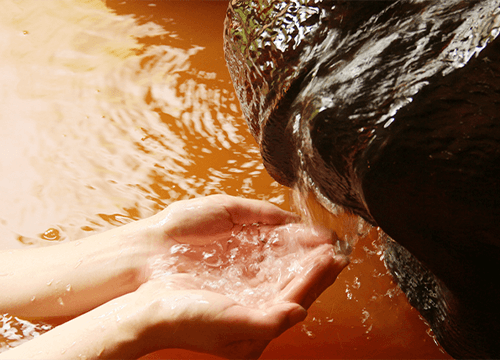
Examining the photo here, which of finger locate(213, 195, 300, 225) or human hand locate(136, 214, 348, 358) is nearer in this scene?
human hand locate(136, 214, 348, 358)

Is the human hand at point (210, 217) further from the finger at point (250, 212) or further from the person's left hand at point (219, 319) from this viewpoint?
the person's left hand at point (219, 319)

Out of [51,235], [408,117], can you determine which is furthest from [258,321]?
[51,235]

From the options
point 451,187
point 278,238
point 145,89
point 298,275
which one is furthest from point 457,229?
point 145,89

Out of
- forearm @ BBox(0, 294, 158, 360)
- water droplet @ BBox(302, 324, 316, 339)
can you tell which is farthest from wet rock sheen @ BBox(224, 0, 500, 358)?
forearm @ BBox(0, 294, 158, 360)

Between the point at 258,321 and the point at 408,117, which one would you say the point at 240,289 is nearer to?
the point at 258,321

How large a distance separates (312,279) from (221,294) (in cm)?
22

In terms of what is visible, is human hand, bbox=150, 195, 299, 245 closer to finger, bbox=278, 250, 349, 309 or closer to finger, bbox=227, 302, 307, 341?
finger, bbox=278, 250, 349, 309

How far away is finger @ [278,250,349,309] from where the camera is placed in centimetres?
114

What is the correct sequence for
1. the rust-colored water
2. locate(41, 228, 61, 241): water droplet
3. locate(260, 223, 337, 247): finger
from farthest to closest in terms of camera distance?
locate(41, 228, 61, 241): water droplet < the rust-colored water < locate(260, 223, 337, 247): finger

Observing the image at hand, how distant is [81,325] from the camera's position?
1.16 meters

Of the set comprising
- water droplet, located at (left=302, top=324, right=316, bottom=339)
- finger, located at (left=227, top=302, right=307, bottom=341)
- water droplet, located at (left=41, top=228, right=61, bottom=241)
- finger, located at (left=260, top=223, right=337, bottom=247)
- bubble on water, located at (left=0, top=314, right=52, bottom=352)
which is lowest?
water droplet, located at (left=302, top=324, right=316, bottom=339)

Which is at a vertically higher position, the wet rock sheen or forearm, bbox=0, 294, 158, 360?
the wet rock sheen

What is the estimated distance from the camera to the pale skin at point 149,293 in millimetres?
1051

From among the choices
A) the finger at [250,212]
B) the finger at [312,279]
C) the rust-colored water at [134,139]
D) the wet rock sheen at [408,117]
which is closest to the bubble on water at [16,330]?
the rust-colored water at [134,139]
